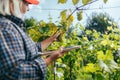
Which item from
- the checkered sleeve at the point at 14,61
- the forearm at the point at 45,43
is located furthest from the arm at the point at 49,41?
the checkered sleeve at the point at 14,61

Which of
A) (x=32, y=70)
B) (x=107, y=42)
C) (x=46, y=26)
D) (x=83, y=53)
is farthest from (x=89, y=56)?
(x=32, y=70)

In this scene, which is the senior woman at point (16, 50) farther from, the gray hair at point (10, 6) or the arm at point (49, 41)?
the arm at point (49, 41)

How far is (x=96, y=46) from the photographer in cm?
717

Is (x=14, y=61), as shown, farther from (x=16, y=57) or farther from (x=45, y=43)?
(x=45, y=43)

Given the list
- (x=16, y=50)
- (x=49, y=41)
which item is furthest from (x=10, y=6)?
(x=49, y=41)

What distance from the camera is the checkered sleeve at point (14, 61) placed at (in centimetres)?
229

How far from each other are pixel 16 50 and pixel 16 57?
0.04 meters

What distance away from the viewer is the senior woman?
2.29 m

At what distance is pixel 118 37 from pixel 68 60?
29.4 inches

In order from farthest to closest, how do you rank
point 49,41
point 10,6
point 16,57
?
point 49,41 → point 10,6 → point 16,57

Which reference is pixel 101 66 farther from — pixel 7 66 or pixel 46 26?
pixel 7 66

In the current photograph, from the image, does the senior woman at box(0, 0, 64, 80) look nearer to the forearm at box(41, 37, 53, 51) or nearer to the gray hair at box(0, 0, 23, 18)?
the gray hair at box(0, 0, 23, 18)

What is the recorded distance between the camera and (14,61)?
229 centimetres

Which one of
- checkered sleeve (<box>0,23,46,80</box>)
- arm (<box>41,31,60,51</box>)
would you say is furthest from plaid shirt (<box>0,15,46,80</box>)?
arm (<box>41,31,60,51</box>)
